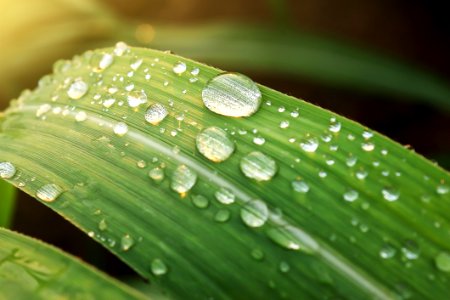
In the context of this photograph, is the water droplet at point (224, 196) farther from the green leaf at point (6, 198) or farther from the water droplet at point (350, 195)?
the green leaf at point (6, 198)

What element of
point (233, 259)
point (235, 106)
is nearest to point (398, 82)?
point (235, 106)

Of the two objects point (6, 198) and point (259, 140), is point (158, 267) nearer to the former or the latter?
point (259, 140)

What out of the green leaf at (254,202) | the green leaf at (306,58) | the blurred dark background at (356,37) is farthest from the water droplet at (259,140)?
the blurred dark background at (356,37)

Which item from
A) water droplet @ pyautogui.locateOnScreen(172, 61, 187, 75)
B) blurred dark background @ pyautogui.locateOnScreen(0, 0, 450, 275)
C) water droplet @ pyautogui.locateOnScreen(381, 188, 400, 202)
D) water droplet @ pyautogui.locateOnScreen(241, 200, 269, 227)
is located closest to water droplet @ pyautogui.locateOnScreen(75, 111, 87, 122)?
water droplet @ pyautogui.locateOnScreen(172, 61, 187, 75)

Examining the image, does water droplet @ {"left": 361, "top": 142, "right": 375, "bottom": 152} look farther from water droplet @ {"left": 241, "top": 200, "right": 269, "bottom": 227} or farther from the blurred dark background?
the blurred dark background

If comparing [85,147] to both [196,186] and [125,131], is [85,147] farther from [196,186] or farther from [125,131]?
[196,186]

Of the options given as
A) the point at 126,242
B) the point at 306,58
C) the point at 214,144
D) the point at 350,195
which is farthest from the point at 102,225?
the point at 306,58
